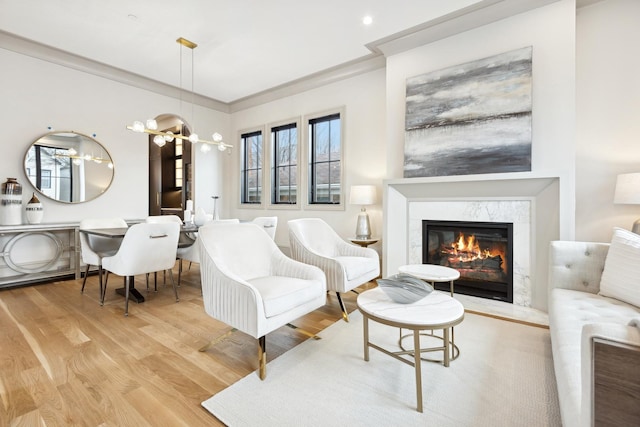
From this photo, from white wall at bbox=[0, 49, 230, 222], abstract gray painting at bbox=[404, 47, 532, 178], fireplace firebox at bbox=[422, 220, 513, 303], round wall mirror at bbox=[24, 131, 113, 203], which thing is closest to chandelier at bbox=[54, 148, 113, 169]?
round wall mirror at bbox=[24, 131, 113, 203]

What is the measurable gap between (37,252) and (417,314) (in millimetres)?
4771

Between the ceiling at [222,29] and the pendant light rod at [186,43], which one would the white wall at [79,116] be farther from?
the pendant light rod at [186,43]

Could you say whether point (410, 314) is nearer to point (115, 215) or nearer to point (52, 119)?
point (115, 215)

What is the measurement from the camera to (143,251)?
9.34 ft

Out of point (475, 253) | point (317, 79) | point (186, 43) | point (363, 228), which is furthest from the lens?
point (317, 79)

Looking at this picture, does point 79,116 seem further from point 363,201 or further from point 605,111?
point 605,111

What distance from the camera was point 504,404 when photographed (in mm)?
1555

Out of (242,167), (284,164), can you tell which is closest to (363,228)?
(284,164)

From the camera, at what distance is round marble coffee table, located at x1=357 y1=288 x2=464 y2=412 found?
1.52 meters

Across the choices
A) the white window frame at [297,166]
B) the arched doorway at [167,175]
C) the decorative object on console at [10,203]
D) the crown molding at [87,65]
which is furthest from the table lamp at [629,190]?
the arched doorway at [167,175]

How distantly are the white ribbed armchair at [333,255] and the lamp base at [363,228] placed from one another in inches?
28.5

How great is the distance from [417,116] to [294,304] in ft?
8.62

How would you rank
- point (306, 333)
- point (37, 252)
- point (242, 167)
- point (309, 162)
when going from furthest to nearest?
point (242, 167) < point (309, 162) < point (37, 252) < point (306, 333)

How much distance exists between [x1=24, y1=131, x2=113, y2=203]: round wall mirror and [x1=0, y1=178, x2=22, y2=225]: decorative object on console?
0.85 feet
